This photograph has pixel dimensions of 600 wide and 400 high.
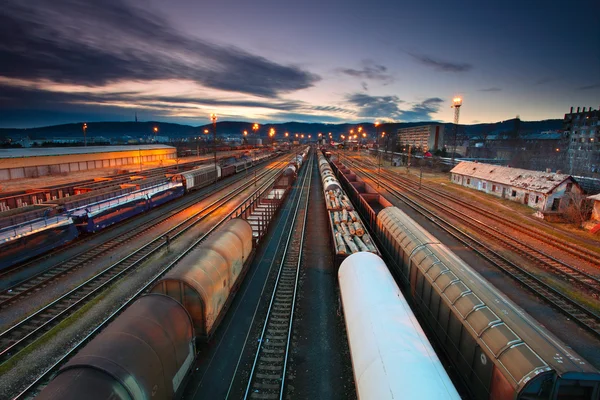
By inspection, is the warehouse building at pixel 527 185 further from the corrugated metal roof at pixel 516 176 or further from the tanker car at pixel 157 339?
the tanker car at pixel 157 339

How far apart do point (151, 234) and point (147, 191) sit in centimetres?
949

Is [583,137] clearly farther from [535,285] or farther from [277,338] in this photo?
[277,338]

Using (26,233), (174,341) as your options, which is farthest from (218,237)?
(26,233)

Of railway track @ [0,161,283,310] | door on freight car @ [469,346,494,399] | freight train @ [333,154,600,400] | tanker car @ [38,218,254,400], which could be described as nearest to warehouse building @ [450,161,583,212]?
freight train @ [333,154,600,400]

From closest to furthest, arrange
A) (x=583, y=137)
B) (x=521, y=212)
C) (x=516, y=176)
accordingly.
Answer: (x=521, y=212) → (x=516, y=176) → (x=583, y=137)

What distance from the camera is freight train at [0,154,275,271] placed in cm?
1836

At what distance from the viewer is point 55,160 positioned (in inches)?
2090

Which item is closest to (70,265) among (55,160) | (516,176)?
(55,160)

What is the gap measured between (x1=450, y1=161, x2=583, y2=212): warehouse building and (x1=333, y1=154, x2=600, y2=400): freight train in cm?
2754

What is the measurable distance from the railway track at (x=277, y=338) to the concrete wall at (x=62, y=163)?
50.2m

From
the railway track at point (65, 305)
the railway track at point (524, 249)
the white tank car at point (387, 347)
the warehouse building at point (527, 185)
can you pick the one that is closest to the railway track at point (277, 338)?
the white tank car at point (387, 347)

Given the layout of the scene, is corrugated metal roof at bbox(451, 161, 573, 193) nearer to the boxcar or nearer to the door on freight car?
the boxcar

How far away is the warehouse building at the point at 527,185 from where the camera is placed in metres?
33.1

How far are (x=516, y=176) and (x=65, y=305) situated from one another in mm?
48548
